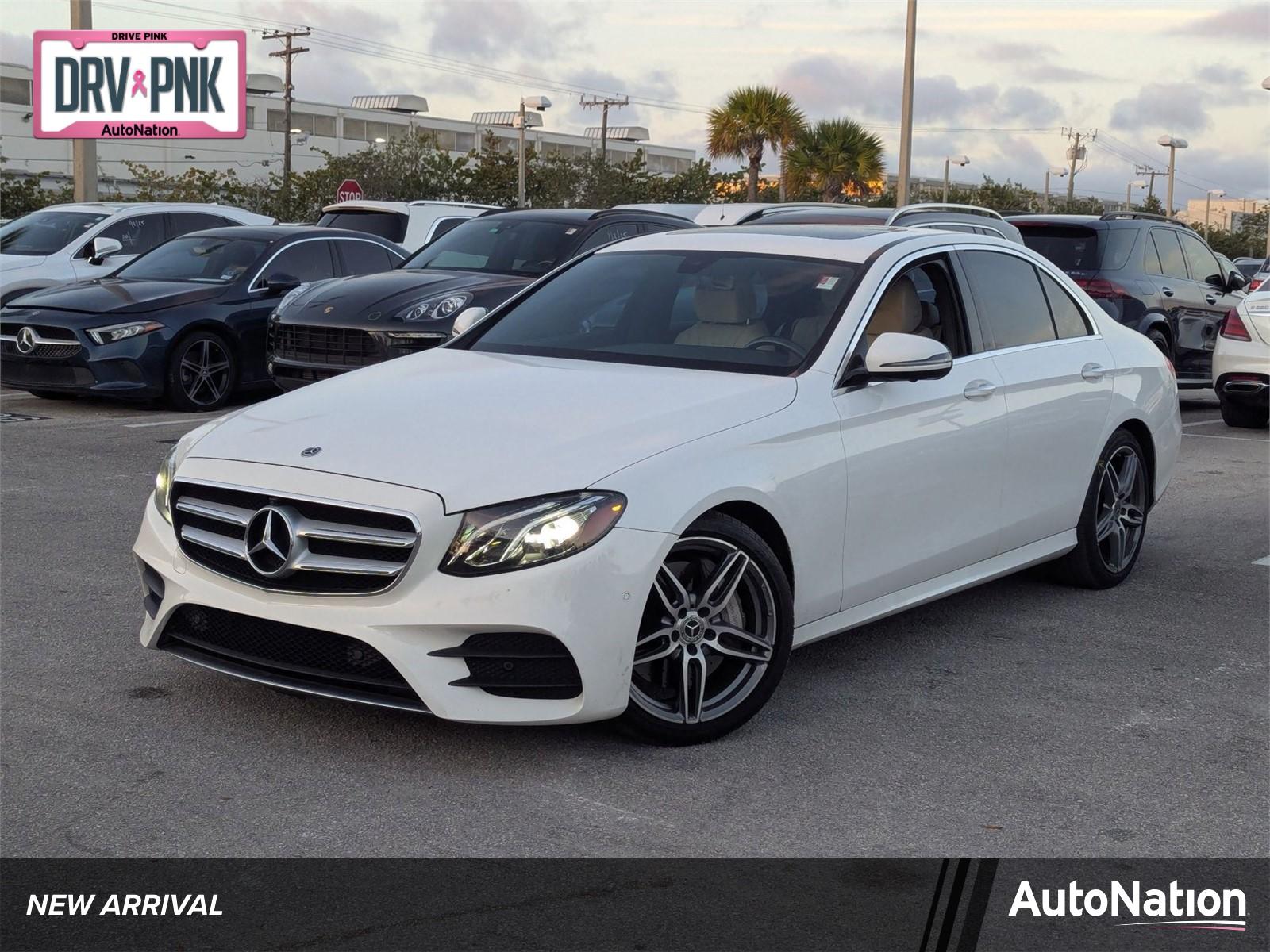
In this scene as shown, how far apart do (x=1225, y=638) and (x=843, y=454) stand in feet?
6.92

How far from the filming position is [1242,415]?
1347 centimetres

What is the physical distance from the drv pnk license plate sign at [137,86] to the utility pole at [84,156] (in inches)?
5.7

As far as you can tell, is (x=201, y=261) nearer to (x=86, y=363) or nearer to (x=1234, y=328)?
(x=86, y=363)

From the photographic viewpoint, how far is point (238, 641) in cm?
447

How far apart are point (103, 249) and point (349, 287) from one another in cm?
469

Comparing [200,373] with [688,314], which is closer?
[688,314]

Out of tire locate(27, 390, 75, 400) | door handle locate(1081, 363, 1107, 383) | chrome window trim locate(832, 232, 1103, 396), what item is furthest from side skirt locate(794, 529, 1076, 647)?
tire locate(27, 390, 75, 400)

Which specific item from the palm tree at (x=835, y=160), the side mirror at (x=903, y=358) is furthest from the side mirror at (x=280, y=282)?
the palm tree at (x=835, y=160)

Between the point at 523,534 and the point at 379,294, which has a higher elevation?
the point at 379,294

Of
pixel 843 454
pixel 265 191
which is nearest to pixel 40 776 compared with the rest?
pixel 843 454

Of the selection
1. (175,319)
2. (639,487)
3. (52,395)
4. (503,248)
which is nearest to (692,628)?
(639,487)

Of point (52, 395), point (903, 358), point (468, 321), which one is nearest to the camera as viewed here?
point (903, 358)

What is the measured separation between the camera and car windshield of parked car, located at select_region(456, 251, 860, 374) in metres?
5.34

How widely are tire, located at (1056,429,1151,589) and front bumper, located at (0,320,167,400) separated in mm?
7861
